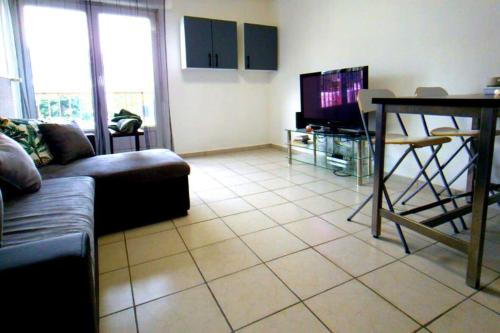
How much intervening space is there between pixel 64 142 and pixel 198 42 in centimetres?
263

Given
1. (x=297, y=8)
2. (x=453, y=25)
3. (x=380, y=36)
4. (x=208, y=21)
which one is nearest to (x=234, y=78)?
(x=208, y=21)

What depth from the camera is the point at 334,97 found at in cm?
359

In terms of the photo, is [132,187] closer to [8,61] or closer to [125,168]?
[125,168]

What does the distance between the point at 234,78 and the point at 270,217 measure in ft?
10.6

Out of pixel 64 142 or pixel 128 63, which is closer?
pixel 64 142

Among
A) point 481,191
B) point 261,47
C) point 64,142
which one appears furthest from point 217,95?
point 481,191

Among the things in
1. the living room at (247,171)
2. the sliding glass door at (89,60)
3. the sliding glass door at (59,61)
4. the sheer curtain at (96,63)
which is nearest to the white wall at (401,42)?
the living room at (247,171)

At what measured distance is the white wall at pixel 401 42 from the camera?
97.6 inches

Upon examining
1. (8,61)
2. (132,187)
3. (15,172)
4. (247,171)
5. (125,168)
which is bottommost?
(247,171)

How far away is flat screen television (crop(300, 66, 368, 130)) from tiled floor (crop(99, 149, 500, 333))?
4.23ft

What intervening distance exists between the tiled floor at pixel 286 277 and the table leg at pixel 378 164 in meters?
0.12

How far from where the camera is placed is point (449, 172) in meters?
2.81

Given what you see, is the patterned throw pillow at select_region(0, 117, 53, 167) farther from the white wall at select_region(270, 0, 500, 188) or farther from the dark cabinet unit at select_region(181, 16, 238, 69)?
the white wall at select_region(270, 0, 500, 188)

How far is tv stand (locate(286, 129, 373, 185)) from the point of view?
3.26 m
